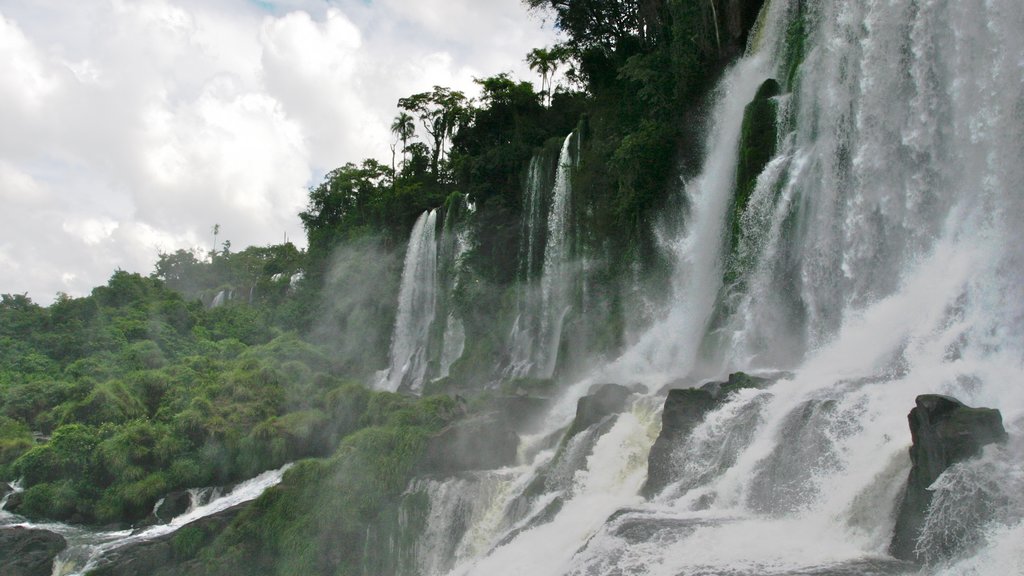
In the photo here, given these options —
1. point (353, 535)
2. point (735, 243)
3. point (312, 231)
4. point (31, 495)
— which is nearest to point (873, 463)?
point (735, 243)

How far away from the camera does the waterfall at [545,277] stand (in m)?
26.3

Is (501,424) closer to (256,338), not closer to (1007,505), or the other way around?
(1007,505)

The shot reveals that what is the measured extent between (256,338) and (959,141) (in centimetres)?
3556

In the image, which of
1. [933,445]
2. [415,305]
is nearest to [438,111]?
[415,305]

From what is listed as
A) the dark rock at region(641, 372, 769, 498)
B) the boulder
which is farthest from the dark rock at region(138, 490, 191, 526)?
the dark rock at region(641, 372, 769, 498)

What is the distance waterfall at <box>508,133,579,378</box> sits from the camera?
26.3 m

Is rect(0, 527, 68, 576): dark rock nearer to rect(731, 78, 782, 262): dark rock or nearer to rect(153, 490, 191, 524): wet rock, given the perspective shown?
rect(153, 490, 191, 524): wet rock

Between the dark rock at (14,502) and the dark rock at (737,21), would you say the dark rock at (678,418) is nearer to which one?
the dark rock at (737,21)

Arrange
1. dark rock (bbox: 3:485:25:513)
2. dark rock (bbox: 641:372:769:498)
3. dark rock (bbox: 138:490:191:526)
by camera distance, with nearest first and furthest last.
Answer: dark rock (bbox: 641:372:769:498) < dark rock (bbox: 138:490:191:526) < dark rock (bbox: 3:485:25:513)

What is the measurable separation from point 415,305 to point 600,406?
2082 cm

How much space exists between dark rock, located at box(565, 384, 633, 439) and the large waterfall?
0.42 m

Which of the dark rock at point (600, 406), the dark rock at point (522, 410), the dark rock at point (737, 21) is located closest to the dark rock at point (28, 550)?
the dark rock at point (522, 410)

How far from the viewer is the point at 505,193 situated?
102 feet

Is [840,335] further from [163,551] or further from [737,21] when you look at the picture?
[163,551]
